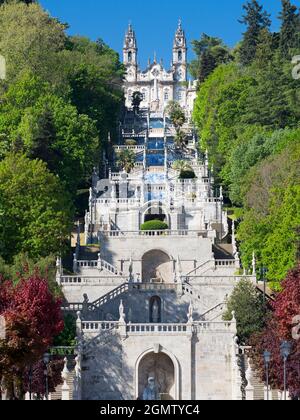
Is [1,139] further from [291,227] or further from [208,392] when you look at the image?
[208,392]

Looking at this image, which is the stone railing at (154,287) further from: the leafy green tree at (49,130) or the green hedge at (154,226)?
the leafy green tree at (49,130)

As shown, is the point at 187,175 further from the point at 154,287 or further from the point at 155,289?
the point at 155,289

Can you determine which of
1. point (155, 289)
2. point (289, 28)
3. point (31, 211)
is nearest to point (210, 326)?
point (155, 289)

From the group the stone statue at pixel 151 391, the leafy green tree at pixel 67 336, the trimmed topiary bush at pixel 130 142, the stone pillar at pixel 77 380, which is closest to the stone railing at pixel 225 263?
the leafy green tree at pixel 67 336

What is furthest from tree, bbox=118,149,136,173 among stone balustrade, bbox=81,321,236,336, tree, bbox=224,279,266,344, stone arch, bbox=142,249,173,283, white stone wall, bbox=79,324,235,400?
white stone wall, bbox=79,324,235,400

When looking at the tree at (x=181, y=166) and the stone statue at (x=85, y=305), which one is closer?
the stone statue at (x=85, y=305)

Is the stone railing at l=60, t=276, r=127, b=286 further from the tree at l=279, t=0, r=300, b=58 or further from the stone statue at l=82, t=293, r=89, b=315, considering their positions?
the tree at l=279, t=0, r=300, b=58
